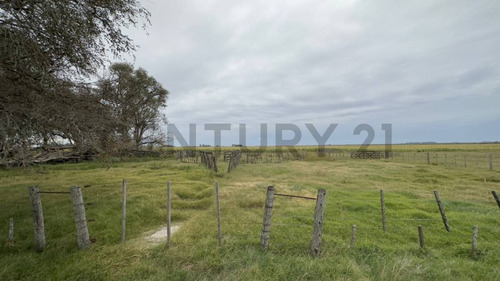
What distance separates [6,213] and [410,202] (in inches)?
659

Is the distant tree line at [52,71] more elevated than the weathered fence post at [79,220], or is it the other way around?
the distant tree line at [52,71]

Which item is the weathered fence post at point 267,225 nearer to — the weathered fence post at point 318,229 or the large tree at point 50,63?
the weathered fence post at point 318,229

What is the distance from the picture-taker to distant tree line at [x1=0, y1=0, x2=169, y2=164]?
544cm

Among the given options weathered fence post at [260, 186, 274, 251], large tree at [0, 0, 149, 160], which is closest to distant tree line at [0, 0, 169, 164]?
large tree at [0, 0, 149, 160]

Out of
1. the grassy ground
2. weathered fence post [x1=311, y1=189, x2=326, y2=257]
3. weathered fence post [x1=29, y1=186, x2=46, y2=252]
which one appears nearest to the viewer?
the grassy ground

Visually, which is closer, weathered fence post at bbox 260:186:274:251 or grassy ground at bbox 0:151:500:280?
grassy ground at bbox 0:151:500:280

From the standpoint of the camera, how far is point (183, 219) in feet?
30.1

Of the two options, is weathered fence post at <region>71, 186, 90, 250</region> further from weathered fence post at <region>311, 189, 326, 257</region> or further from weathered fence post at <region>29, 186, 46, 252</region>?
weathered fence post at <region>311, 189, 326, 257</region>

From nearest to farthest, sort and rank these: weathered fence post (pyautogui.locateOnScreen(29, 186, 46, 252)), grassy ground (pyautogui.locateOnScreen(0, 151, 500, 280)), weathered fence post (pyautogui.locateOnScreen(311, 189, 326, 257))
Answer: grassy ground (pyautogui.locateOnScreen(0, 151, 500, 280))
weathered fence post (pyautogui.locateOnScreen(311, 189, 326, 257))
weathered fence post (pyautogui.locateOnScreen(29, 186, 46, 252))

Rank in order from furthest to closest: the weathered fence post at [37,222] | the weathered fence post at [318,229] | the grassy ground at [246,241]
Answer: the weathered fence post at [37,222] → the weathered fence post at [318,229] → the grassy ground at [246,241]

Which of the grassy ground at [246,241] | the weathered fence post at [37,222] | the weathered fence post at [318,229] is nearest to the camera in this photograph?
the grassy ground at [246,241]

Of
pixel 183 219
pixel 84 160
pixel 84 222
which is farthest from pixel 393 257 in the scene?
pixel 84 160

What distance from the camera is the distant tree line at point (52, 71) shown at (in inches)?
214

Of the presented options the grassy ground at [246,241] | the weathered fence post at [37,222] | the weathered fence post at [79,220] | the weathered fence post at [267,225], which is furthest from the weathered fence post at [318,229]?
the weathered fence post at [37,222]
